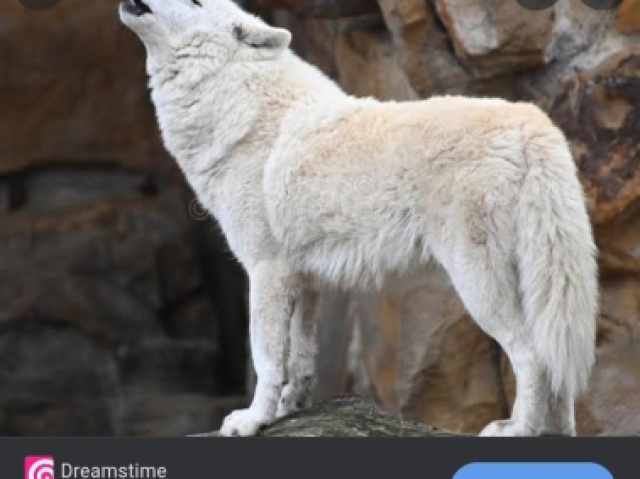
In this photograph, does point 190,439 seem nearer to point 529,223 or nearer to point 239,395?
point 529,223

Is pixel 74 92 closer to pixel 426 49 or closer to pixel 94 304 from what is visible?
pixel 94 304

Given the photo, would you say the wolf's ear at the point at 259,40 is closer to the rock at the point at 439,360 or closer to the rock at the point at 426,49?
the rock at the point at 426,49

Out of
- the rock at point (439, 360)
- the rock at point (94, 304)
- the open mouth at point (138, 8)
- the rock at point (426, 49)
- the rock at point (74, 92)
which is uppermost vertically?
the open mouth at point (138, 8)

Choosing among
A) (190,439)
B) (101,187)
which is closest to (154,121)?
(101,187)

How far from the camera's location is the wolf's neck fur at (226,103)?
17.8ft

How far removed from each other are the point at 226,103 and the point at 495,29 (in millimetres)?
1985

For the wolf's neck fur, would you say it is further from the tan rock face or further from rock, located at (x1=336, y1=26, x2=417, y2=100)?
rock, located at (x1=336, y1=26, x2=417, y2=100)

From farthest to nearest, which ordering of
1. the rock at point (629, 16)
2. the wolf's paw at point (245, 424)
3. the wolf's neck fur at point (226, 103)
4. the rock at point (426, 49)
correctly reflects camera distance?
the rock at point (426, 49) → the rock at point (629, 16) → the wolf's neck fur at point (226, 103) → the wolf's paw at point (245, 424)

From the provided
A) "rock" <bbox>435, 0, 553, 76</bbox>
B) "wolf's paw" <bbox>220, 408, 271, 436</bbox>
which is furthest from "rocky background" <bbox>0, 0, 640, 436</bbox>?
"wolf's paw" <bbox>220, 408, 271, 436</bbox>

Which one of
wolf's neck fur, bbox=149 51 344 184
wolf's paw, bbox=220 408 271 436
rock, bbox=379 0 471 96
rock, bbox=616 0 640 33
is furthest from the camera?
rock, bbox=379 0 471 96

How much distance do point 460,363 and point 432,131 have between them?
2748mm

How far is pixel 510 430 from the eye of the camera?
15.5 ft

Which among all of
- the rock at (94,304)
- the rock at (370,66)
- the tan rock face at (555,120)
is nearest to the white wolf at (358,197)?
the tan rock face at (555,120)

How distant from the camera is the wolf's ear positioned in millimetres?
5477
